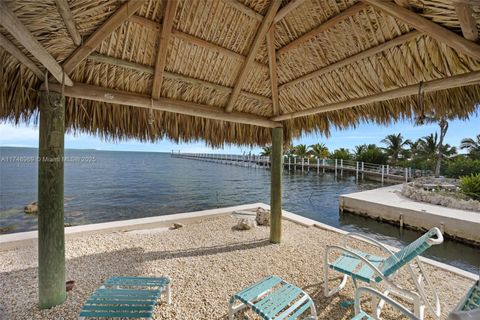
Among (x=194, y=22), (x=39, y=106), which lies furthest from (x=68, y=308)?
(x=194, y=22)

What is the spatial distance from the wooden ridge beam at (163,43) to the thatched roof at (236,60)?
0.04 feet

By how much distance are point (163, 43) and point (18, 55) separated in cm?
114

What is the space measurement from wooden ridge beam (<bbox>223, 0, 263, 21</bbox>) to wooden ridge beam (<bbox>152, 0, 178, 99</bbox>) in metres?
0.55

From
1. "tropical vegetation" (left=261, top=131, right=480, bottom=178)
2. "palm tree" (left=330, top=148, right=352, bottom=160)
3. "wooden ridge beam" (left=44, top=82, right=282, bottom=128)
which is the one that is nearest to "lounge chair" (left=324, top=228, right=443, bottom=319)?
"wooden ridge beam" (left=44, top=82, right=282, bottom=128)

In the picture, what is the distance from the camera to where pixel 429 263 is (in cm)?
324

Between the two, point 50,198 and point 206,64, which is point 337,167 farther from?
point 50,198

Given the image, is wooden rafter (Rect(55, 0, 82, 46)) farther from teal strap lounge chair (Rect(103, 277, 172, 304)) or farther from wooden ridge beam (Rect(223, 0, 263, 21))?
teal strap lounge chair (Rect(103, 277, 172, 304))

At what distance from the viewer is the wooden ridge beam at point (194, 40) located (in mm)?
2195

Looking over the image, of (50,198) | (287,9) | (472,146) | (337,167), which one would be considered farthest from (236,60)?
(472,146)

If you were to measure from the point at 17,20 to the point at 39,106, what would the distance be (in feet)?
3.73

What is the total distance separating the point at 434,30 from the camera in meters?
1.57

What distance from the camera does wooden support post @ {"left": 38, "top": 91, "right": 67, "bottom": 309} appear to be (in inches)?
81.0

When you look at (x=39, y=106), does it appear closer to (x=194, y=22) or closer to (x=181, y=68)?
(x=181, y=68)

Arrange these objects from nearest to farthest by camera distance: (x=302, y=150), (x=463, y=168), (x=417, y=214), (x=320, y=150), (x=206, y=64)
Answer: (x=206, y=64) → (x=417, y=214) → (x=463, y=168) → (x=320, y=150) → (x=302, y=150)
